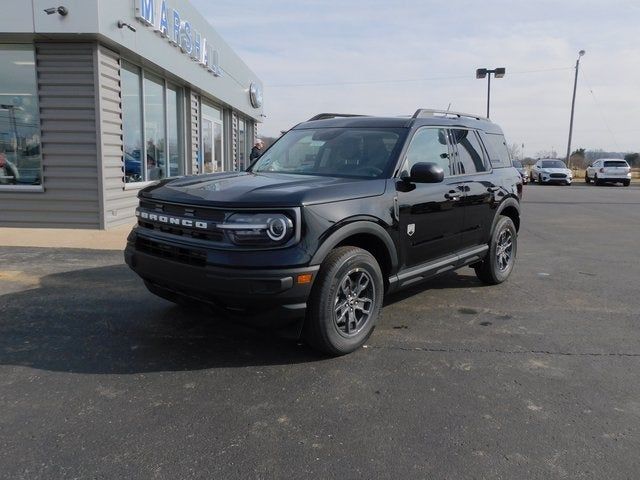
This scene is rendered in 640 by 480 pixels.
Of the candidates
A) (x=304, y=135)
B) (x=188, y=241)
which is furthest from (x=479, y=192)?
(x=188, y=241)

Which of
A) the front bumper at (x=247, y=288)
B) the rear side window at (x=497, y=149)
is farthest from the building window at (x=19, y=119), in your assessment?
the rear side window at (x=497, y=149)

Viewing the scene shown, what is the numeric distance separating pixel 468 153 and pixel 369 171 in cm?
165

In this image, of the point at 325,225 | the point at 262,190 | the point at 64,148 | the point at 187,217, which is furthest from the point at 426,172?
the point at 64,148

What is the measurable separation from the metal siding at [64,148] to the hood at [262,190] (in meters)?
5.42

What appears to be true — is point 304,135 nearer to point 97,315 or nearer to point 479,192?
point 479,192

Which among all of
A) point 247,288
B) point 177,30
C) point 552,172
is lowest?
point 247,288

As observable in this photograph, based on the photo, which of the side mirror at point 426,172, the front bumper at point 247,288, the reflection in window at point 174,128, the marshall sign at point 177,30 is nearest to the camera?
the front bumper at point 247,288

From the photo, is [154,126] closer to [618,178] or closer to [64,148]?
[64,148]

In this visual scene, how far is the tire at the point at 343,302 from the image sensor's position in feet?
12.5

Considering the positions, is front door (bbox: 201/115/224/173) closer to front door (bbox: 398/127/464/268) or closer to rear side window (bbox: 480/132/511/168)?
rear side window (bbox: 480/132/511/168)

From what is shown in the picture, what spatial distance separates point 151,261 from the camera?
409 cm

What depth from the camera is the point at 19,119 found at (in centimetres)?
948

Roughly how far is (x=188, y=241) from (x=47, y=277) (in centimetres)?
333

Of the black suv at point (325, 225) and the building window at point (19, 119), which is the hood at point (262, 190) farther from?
the building window at point (19, 119)
